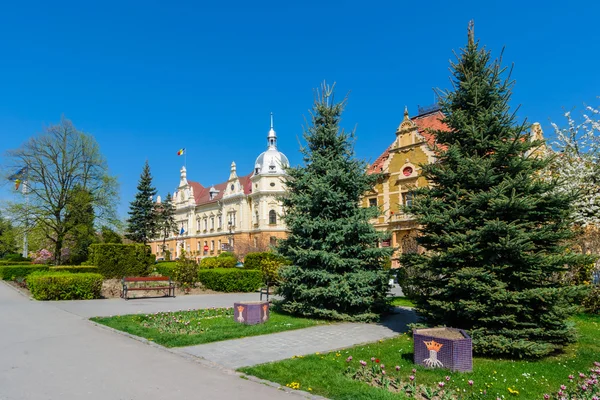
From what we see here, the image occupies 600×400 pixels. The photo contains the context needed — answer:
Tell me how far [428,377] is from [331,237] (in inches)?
237

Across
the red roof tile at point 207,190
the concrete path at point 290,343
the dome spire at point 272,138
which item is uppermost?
the dome spire at point 272,138

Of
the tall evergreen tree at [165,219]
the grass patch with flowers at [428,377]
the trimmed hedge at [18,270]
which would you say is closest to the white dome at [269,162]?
the tall evergreen tree at [165,219]

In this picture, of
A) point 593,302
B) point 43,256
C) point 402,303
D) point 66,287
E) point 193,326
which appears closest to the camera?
point 193,326

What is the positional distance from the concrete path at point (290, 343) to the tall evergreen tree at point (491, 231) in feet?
5.68

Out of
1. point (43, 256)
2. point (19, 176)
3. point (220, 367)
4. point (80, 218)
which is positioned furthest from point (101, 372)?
point (43, 256)

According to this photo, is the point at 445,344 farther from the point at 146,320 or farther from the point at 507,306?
the point at 146,320

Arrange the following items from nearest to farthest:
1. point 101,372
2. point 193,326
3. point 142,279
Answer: point 101,372 → point 193,326 → point 142,279

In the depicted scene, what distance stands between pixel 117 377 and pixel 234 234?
56.9m

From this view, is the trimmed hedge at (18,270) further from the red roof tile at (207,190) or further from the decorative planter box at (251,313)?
the red roof tile at (207,190)

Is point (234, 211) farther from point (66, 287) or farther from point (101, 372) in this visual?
point (101, 372)

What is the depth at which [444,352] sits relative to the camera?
683 cm

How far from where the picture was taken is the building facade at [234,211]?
5878 centimetres

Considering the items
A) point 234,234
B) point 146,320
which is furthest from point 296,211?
point 234,234

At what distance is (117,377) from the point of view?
21.3ft
